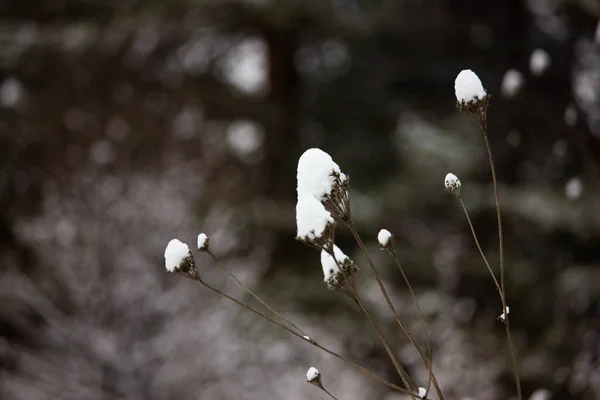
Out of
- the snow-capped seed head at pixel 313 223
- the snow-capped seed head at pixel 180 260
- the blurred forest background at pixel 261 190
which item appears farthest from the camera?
the blurred forest background at pixel 261 190

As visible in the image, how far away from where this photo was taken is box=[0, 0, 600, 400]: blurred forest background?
3.96 meters

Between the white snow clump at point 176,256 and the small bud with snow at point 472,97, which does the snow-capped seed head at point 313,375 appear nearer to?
the white snow clump at point 176,256

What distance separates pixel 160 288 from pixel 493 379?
8.71 ft

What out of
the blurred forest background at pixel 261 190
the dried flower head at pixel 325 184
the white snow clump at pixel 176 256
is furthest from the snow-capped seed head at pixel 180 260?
the blurred forest background at pixel 261 190

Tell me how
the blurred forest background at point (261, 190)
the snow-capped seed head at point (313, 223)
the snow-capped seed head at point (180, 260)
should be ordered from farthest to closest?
the blurred forest background at point (261, 190) → the snow-capped seed head at point (180, 260) → the snow-capped seed head at point (313, 223)

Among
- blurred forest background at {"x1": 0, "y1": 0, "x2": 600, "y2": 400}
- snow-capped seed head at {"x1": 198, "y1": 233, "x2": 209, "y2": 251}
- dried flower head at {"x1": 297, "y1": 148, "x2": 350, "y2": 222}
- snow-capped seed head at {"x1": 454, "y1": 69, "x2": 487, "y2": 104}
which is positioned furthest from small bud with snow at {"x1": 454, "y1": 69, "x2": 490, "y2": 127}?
blurred forest background at {"x1": 0, "y1": 0, "x2": 600, "y2": 400}

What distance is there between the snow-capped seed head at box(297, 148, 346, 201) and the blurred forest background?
2.74m

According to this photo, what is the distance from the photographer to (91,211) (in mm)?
4348

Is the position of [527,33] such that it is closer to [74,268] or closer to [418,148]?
[418,148]

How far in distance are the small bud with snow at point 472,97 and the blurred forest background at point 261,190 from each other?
2581 mm

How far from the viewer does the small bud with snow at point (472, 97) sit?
0.90m

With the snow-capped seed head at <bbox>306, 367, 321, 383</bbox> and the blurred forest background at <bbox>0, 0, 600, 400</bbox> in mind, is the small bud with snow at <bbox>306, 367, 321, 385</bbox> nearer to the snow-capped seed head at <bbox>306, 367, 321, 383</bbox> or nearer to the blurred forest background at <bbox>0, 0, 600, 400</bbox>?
the snow-capped seed head at <bbox>306, 367, 321, 383</bbox>

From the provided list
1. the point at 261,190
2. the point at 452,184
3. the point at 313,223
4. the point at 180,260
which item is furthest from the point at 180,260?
the point at 261,190

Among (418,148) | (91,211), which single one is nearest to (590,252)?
(418,148)
